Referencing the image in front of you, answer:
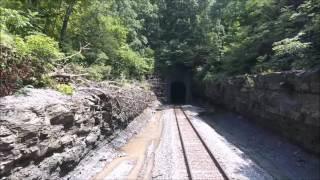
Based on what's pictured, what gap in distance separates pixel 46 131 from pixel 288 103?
9.61 metres

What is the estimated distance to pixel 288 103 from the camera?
15.5 metres

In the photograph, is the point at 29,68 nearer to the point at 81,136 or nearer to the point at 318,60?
the point at 81,136

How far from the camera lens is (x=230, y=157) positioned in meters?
14.4

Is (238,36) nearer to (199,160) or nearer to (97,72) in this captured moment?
(97,72)

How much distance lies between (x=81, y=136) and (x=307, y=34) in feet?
35.3

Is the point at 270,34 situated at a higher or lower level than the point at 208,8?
lower

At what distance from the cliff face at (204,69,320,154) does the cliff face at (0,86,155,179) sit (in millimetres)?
7157

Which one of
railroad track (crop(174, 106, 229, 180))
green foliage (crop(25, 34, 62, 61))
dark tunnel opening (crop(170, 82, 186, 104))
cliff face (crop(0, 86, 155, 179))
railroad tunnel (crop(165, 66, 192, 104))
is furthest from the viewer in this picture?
dark tunnel opening (crop(170, 82, 186, 104))

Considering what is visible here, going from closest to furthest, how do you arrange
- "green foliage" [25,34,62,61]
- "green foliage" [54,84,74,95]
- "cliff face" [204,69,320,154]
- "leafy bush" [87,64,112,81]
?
"green foliage" [25,34,62,61] → "green foliage" [54,84,74,95] → "cliff face" [204,69,320,154] → "leafy bush" [87,64,112,81]

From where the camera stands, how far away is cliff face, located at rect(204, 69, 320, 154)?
512 inches

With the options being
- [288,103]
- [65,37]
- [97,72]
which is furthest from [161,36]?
[288,103]

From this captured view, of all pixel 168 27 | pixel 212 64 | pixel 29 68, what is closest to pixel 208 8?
pixel 168 27

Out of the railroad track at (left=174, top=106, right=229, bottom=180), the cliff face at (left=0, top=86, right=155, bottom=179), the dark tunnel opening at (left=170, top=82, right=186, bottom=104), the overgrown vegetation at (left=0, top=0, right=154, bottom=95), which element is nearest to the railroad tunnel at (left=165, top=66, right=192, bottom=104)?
the dark tunnel opening at (left=170, top=82, right=186, bottom=104)

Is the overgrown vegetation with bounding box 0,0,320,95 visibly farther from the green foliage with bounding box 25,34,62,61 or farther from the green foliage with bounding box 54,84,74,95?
the green foliage with bounding box 54,84,74,95
